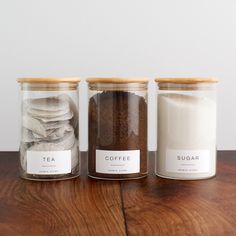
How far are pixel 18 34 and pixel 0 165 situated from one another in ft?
1.49

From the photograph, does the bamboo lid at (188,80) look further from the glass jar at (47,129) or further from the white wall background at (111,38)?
the white wall background at (111,38)

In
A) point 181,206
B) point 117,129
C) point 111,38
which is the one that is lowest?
point 181,206

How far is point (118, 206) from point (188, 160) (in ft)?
0.82

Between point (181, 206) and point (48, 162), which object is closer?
point (181, 206)

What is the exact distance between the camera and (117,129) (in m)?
1.09

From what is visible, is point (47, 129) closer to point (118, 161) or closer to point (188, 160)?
point (118, 161)

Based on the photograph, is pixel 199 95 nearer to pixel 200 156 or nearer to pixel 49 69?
pixel 200 156

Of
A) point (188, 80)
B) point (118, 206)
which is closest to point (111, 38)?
point (188, 80)

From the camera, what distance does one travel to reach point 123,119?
1089 mm

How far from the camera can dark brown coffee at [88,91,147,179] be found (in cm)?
108

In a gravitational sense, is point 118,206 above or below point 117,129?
below

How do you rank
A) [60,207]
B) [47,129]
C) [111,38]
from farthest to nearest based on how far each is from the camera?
[111,38] → [47,129] → [60,207]

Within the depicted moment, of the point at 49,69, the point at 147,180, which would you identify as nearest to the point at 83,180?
the point at 147,180

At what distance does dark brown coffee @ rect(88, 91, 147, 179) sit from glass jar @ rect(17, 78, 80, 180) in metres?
0.05
